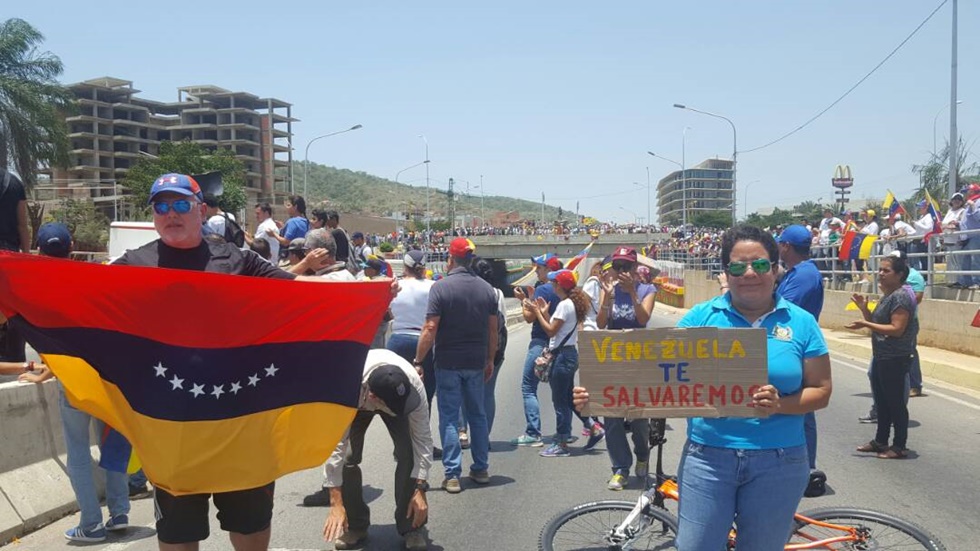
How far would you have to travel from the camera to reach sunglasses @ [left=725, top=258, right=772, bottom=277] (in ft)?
12.9

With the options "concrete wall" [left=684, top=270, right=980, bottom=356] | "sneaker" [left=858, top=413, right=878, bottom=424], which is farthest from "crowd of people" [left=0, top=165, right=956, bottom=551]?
"concrete wall" [left=684, top=270, right=980, bottom=356]

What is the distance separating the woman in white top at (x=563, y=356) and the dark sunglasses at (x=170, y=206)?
5.62m

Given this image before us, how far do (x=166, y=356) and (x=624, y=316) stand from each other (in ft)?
17.2

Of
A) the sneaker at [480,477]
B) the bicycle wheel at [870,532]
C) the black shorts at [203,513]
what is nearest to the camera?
the black shorts at [203,513]

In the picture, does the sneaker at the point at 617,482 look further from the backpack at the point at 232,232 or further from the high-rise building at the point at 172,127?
the high-rise building at the point at 172,127

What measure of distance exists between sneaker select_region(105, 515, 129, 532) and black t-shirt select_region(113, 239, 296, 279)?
302 cm

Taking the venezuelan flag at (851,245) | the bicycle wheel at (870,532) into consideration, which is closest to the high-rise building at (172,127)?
the venezuelan flag at (851,245)

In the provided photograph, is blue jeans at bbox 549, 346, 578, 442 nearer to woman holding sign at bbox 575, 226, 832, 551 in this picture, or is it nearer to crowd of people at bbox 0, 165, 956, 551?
crowd of people at bbox 0, 165, 956, 551

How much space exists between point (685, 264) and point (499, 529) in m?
42.6

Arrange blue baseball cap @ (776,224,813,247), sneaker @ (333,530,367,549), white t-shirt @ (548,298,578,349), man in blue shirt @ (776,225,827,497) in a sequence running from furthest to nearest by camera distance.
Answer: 1. white t-shirt @ (548,298,578,349)
2. blue baseball cap @ (776,224,813,247)
3. man in blue shirt @ (776,225,827,497)
4. sneaker @ (333,530,367,549)

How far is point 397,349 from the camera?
8.90m

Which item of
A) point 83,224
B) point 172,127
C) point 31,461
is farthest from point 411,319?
point 172,127

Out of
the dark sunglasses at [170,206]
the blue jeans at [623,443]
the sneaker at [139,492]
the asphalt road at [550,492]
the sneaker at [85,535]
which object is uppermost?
the dark sunglasses at [170,206]

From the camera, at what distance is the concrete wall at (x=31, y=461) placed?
6383 millimetres
